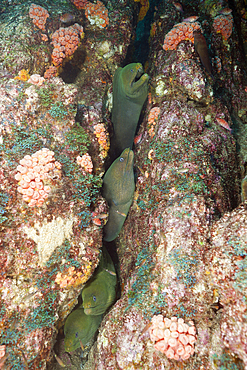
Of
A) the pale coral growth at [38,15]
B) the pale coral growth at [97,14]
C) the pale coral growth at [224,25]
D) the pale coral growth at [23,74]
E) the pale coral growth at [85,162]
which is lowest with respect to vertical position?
the pale coral growth at [85,162]

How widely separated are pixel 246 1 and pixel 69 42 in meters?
3.89

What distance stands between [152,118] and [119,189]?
4.26ft

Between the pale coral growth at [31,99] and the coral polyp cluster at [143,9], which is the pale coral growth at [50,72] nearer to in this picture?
the pale coral growth at [31,99]

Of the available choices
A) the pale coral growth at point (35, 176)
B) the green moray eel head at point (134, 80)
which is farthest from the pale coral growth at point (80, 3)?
the pale coral growth at point (35, 176)

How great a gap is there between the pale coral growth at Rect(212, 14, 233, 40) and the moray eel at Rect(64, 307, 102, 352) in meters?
5.72

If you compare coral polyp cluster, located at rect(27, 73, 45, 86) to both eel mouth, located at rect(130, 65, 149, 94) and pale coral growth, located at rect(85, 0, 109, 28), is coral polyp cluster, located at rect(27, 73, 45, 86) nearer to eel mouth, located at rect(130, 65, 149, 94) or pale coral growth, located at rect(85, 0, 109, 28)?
eel mouth, located at rect(130, 65, 149, 94)

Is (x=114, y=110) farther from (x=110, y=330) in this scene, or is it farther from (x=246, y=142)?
(x=110, y=330)

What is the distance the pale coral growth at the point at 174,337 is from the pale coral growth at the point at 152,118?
99.1 inches

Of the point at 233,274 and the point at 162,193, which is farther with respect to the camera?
the point at 162,193

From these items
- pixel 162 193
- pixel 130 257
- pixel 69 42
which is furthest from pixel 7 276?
pixel 69 42

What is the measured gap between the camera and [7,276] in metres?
2.02

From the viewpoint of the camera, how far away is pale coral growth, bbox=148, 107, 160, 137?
10.6 ft

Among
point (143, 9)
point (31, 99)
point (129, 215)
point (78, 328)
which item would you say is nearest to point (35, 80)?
point (31, 99)

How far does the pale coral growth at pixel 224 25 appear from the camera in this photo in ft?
12.8
